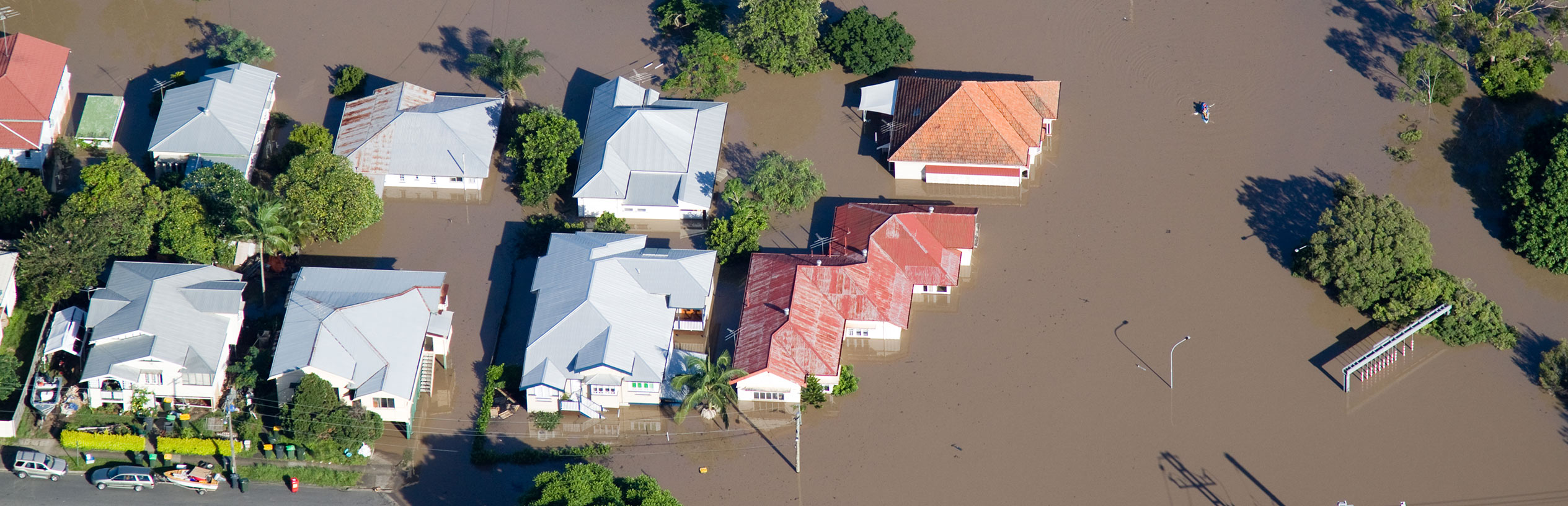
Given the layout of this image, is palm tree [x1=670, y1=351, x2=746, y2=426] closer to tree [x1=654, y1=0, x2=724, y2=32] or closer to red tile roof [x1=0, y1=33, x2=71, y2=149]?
tree [x1=654, y1=0, x2=724, y2=32]

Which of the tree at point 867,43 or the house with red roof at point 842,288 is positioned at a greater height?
the tree at point 867,43

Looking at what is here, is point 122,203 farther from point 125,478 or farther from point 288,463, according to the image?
point 288,463

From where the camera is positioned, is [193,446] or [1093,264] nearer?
[193,446]

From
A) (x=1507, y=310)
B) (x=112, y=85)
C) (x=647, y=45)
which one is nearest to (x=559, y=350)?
(x=647, y=45)

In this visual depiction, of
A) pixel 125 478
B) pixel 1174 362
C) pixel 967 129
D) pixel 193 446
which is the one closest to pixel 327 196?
pixel 193 446

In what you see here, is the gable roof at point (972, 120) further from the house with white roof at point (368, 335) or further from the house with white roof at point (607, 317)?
the house with white roof at point (368, 335)

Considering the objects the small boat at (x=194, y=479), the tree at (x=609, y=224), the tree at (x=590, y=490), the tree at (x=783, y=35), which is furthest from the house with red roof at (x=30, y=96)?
the tree at (x=783, y=35)
